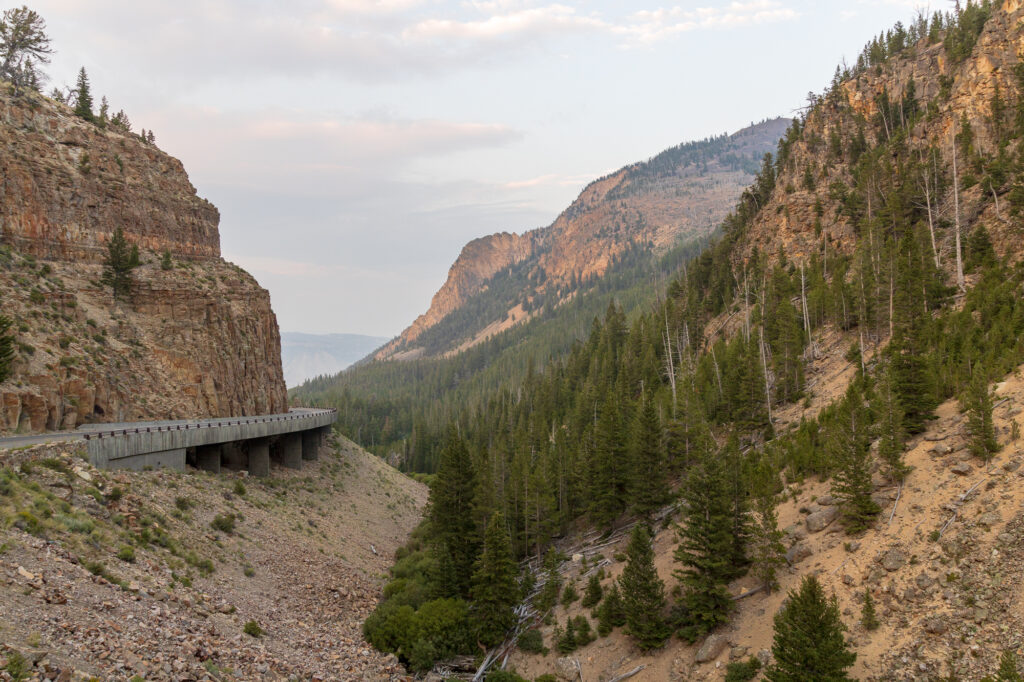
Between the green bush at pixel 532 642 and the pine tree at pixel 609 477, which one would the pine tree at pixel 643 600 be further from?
the pine tree at pixel 609 477

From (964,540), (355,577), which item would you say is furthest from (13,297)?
(964,540)

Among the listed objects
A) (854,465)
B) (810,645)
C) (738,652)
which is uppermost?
(854,465)

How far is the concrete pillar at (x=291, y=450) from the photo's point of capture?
56094mm

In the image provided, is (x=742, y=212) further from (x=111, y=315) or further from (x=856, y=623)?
(x=111, y=315)

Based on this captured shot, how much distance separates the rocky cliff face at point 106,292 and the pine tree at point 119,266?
761 millimetres

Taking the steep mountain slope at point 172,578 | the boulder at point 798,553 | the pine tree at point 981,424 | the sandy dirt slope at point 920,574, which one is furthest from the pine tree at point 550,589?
the pine tree at point 981,424

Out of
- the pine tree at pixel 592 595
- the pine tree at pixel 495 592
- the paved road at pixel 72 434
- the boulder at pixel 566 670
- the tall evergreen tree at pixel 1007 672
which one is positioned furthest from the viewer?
the pine tree at pixel 592 595

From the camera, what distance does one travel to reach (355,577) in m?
36.4

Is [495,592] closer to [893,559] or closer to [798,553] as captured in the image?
[798,553]

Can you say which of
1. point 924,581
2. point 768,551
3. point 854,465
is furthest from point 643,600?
point 924,581

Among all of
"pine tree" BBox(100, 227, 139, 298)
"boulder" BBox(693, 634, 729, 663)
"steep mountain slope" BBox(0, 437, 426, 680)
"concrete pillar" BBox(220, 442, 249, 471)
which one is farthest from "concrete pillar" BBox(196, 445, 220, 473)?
"boulder" BBox(693, 634, 729, 663)

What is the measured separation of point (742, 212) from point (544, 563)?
62.8 meters

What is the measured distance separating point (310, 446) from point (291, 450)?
17.4ft

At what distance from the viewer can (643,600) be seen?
27.5 m
